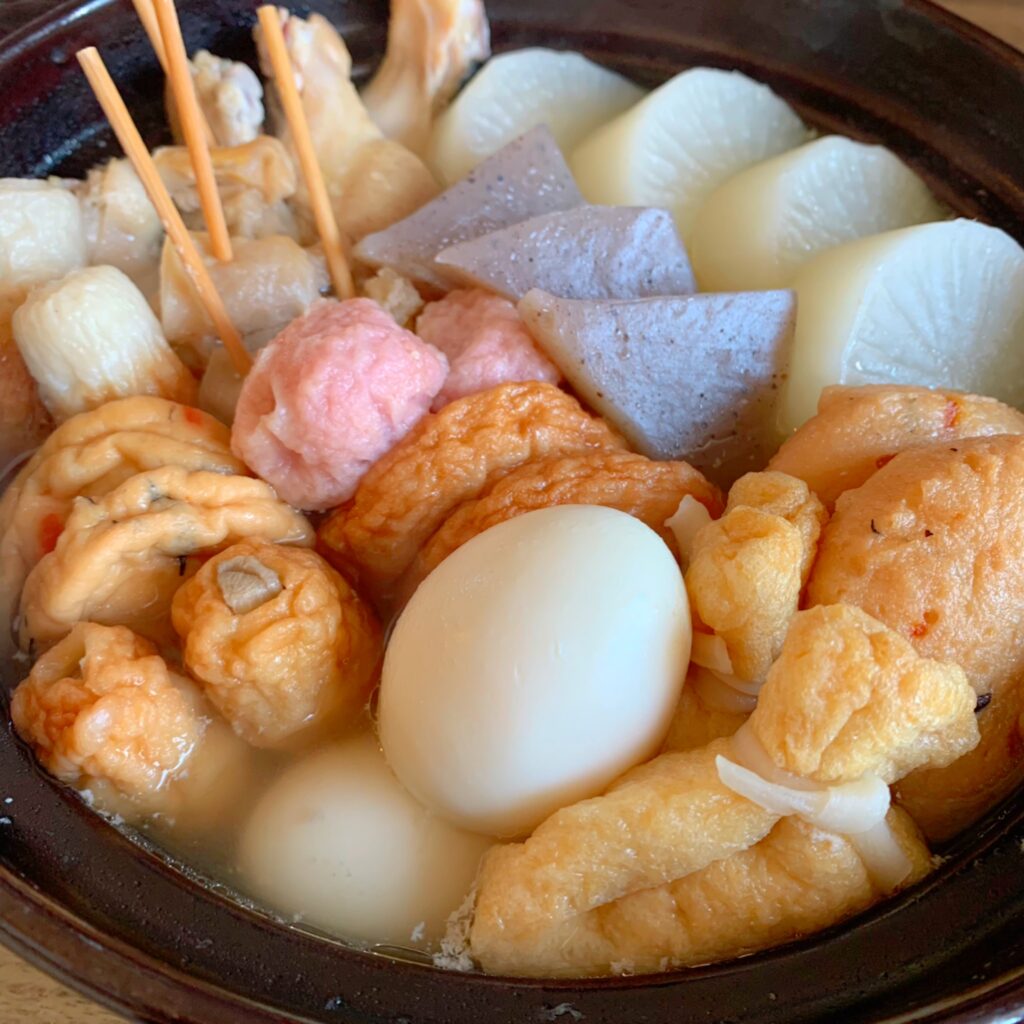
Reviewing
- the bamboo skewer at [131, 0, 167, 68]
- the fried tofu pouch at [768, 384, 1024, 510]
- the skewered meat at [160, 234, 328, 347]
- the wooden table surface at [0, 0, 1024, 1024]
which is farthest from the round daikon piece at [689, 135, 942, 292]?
the wooden table surface at [0, 0, 1024, 1024]

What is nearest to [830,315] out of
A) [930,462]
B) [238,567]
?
[930,462]

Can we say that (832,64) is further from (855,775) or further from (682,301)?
(855,775)

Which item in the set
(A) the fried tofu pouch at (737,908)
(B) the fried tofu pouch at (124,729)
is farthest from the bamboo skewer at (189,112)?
(A) the fried tofu pouch at (737,908)


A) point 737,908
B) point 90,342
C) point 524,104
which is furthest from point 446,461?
point 524,104

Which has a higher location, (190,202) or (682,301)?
(682,301)

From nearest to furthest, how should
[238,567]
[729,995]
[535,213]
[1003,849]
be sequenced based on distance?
[729,995], [1003,849], [238,567], [535,213]

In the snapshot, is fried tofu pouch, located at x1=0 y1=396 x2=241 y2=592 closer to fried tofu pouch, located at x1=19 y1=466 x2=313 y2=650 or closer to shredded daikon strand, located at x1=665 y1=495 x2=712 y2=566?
fried tofu pouch, located at x1=19 y1=466 x2=313 y2=650

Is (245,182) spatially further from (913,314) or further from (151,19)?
(913,314)
